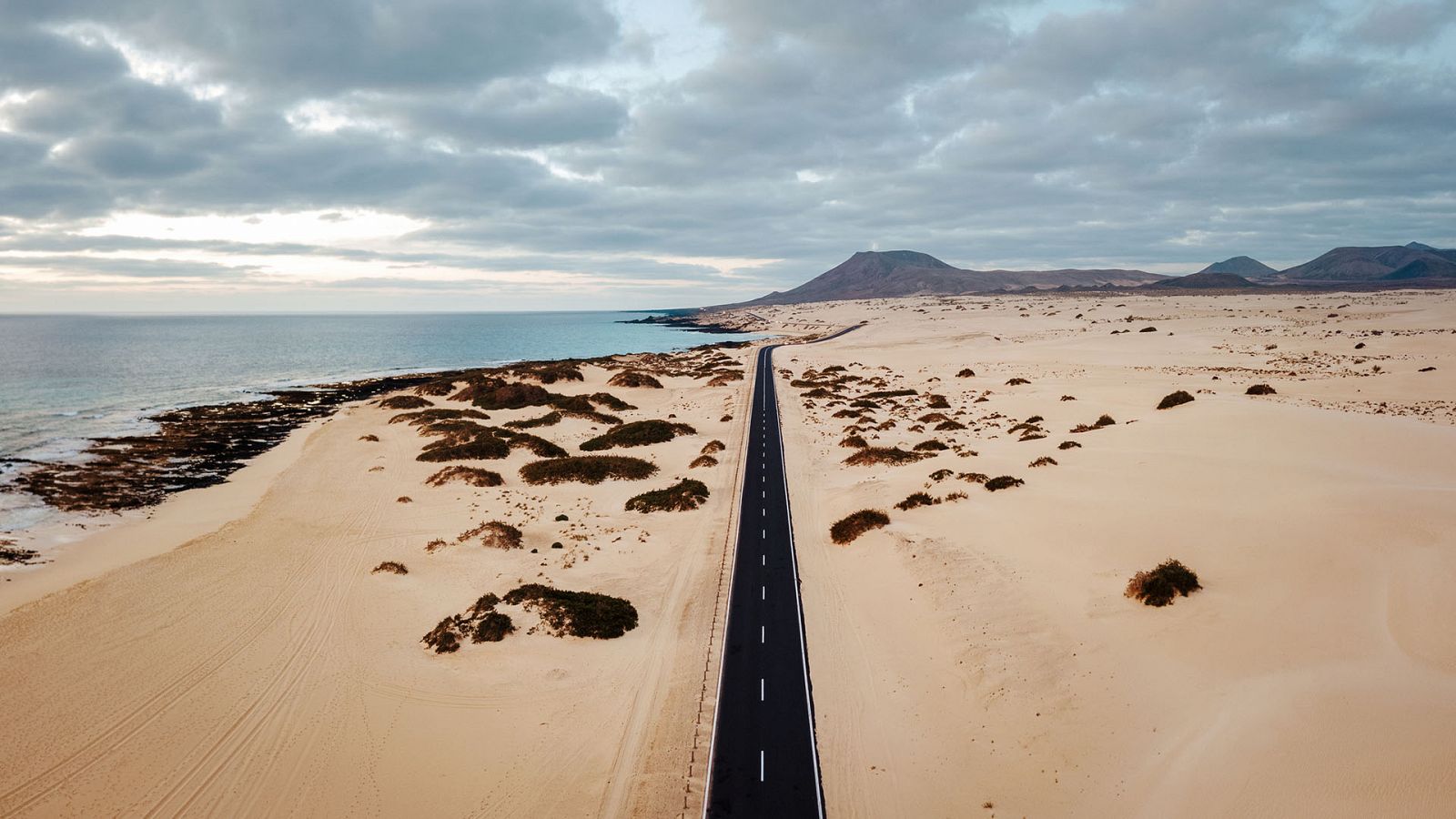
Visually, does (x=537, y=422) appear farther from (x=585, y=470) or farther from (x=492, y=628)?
(x=492, y=628)

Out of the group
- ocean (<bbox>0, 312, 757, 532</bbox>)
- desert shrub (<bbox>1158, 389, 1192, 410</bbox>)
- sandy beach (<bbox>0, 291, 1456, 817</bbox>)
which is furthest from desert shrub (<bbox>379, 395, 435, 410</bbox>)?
desert shrub (<bbox>1158, 389, 1192, 410</bbox>)

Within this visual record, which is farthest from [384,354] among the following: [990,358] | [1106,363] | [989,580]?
[989,580]

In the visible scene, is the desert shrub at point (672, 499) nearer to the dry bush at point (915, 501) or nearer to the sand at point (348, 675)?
the sand at point (348, 675)

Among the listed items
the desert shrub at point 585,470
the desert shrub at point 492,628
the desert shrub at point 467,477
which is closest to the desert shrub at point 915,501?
the desert shrub at point 585,470

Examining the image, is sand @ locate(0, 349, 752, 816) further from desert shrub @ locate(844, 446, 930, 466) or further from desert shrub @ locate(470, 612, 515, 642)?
desert shrub @ locate(844, 446, 930, 466)

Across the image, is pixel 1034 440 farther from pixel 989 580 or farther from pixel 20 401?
pixel 20 401

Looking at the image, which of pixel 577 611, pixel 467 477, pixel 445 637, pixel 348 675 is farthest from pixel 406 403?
pixel 577 611

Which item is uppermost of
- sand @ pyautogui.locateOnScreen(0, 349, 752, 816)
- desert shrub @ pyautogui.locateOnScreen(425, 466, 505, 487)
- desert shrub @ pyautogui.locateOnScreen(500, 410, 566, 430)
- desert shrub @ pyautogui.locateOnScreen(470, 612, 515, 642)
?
desert shrub @ pyautogui.locateOnScreen(500, 410, 566, 430)
